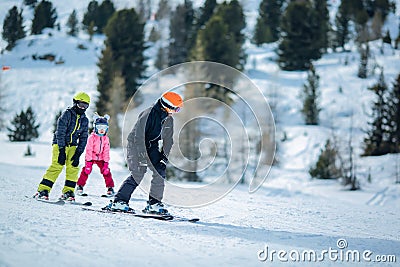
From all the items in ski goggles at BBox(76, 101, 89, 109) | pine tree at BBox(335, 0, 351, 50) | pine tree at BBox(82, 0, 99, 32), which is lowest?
ski goggles at BBox(76, 101, 89, 109)

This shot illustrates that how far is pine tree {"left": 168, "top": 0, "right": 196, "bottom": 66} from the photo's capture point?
1512 inches

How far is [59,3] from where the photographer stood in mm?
44219

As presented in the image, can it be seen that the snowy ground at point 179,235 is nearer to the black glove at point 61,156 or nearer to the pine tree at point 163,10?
the black glove at point 61,156

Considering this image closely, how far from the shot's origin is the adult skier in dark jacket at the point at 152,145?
4.89 meters

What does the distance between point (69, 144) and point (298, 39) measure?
97.9ft

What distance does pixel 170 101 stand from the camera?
4879 mm

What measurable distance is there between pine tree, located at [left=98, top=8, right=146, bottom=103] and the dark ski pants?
85.8ft

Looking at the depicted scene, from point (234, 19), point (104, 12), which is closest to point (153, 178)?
point (234, 19)

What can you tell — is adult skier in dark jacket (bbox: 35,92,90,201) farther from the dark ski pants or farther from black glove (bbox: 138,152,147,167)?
black glove (bbox: 138,152,147,167)

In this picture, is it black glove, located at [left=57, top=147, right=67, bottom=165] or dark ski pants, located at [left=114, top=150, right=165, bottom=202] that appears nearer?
dark ski pants, located at [left=114, top=150, right=165, bottom=202]

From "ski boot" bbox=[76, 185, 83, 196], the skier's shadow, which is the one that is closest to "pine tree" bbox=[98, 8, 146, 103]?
"ski boot" bbox=[76, 185, 83, 196]

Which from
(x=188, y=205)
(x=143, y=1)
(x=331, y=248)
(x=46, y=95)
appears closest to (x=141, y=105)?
(x=46, y=95)

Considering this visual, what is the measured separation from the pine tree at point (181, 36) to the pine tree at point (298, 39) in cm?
904

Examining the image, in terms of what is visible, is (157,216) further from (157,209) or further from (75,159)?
(75,159)
